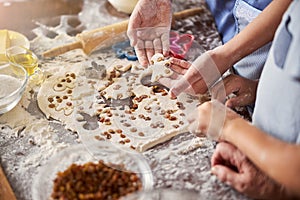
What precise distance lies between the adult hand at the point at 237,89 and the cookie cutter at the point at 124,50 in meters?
0.28

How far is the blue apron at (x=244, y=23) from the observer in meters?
1.23

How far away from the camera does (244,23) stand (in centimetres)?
130

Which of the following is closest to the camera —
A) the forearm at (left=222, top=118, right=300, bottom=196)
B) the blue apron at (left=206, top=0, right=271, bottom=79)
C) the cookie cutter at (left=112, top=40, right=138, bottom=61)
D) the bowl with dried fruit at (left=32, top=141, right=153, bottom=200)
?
the forearm at (left=222, top=118, right=300, bottom=196)

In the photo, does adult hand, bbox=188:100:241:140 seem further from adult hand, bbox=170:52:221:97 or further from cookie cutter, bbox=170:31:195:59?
cookie cutter, bbox=170:31:195:59

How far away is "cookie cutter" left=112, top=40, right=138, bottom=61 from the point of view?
1.34 m

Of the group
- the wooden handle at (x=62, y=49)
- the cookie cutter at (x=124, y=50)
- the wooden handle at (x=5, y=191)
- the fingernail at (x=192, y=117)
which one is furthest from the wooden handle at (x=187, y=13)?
the wooden handle at (x=5, y=191)

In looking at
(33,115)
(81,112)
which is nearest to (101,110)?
(81,112)

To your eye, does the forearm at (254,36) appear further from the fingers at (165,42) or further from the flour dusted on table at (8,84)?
the flour dusted on table at (8,84)

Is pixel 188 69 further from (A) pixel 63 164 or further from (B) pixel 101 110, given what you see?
(A) pixel 63 164

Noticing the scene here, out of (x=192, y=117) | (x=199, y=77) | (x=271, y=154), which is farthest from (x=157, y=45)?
(x=271, y=154)

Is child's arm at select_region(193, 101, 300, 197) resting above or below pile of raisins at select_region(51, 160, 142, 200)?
above

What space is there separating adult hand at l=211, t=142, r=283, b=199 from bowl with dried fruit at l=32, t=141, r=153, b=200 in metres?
0.15

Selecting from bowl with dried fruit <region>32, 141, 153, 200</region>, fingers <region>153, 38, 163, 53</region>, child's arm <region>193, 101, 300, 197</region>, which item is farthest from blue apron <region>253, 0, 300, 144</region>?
fingers <region>153, 38, 163, 53</region>

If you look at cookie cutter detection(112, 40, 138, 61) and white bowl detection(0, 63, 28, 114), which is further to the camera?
cookie cutter detection(112, 40, 138, 61)
